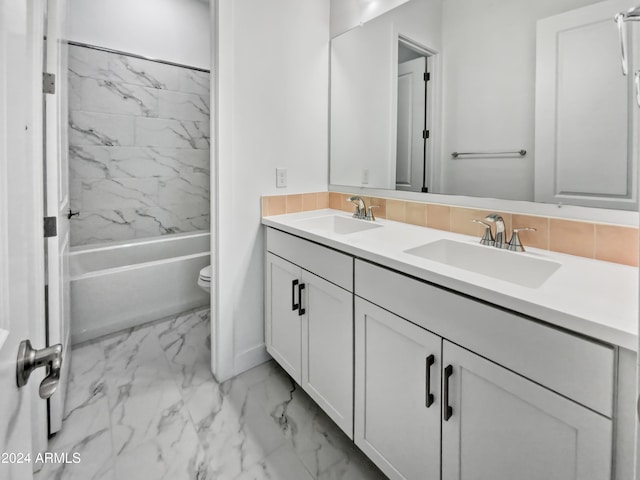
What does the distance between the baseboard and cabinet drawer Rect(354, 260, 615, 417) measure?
1.10 m

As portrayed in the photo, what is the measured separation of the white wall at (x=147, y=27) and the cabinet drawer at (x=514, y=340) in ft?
7.88

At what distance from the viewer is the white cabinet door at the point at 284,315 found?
5.23 ft

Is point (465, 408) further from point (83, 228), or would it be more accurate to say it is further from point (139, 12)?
point (139, 12)

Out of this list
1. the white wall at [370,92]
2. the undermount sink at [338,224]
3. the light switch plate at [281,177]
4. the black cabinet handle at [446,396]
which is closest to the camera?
the black cabinet handle at [446,396]

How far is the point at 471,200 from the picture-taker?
1.43 metres

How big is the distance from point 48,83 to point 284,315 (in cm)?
139

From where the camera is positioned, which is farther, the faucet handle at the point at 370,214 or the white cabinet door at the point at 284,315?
the faucet handle at the point at 370,214

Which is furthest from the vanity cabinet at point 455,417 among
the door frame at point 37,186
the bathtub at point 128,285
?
the bathtub at point 128,285

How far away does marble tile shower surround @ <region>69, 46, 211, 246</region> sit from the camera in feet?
8.40

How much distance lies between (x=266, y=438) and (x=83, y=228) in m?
2.24

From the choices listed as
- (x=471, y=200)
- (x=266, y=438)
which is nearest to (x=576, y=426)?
(x=471, y=200)

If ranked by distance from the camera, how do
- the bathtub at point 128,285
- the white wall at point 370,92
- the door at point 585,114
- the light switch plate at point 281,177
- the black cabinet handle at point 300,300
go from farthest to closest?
the bathtub at point 128,285
the light switch plate at point 281,177
the white wall at point 370,92
the black cabinet handle at point 300,300
the door at point 585,114

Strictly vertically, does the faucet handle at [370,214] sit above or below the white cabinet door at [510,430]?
above

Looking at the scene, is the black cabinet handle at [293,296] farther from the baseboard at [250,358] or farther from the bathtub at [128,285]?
the bathtub at [128,285]
